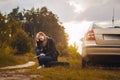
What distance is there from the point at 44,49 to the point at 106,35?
236 centimetres

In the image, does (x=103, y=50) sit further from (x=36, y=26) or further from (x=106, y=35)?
(x=36, y=26)

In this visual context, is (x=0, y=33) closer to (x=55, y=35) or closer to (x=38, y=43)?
(x=55, y=35)

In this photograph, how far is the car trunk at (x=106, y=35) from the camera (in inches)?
502

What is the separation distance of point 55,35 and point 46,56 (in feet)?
314

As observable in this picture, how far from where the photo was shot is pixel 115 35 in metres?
12.8

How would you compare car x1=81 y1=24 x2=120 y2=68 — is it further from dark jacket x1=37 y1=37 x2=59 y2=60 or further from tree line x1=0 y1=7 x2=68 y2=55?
tree line x1=0 y1=7 x2=68 y2=55

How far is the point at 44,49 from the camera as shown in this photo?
14195 mm

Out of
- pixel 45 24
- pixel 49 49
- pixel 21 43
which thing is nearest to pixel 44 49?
pixel 49 49

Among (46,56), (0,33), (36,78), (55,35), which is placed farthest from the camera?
(55,35)

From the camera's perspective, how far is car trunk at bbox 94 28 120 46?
12758 mm

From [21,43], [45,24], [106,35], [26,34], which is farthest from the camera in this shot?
[45,24]

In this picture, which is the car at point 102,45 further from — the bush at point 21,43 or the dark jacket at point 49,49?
the bush at point 21,43

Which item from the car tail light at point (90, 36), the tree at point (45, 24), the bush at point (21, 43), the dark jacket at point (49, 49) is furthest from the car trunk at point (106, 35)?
the tree at point (45, 24)

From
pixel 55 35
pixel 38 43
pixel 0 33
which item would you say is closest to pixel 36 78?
pixel 38 43
